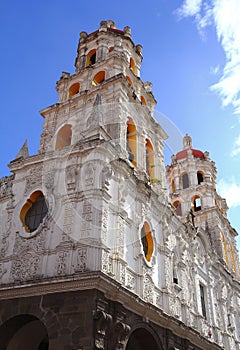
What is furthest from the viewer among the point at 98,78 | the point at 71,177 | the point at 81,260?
the point at 98,78

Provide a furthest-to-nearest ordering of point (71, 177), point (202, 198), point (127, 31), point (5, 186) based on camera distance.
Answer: point (202, 198) → point (127, 31) → point (5, 186) → point (71, 177)

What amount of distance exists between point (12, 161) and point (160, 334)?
981 centimetres

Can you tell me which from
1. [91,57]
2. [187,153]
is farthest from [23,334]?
[187,153]

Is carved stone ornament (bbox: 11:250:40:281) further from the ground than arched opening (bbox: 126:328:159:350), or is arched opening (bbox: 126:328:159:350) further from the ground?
carved stone ornament (bbox: 11:250:40:281)

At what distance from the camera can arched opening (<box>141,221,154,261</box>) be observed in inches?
Result: 650

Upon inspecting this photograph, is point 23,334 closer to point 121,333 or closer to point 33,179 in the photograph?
point 121,333

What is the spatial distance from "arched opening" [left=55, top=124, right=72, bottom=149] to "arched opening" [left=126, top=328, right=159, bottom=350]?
10401mm

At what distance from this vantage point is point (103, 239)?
42.7ft

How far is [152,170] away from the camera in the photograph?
68.2 ft

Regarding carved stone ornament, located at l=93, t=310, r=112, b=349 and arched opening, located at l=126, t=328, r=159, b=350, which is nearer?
carved stone ornament, located at l=93, t=310, r=112, b=349

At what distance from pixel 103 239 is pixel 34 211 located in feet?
12.8

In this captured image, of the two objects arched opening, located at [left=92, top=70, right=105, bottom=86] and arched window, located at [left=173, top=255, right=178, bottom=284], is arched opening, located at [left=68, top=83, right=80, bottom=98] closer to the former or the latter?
arched opening, located at [left=92, top=70, right=105, bottom=86]

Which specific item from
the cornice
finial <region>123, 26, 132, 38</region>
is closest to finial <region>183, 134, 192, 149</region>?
finial <region>123, 26, 132, 38</region>

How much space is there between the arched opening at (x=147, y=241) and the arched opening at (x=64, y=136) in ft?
22.4
